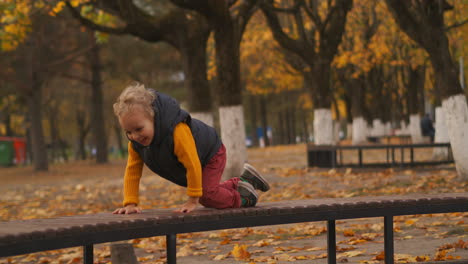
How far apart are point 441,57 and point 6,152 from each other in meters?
→ 41.6

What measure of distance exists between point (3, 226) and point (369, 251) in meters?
3.50

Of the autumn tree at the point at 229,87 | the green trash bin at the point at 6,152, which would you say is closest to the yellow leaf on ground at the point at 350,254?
the autumn tree at the point at 229,87

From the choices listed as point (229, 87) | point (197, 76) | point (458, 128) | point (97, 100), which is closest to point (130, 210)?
point (229, 87)

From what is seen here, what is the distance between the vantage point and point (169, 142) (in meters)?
4.66

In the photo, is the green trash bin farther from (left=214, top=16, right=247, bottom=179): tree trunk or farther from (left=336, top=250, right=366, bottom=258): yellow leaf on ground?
(left=336, top=250, right=366, bottom=258): yellow leaf on ground

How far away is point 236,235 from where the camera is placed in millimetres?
8133

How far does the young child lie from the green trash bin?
46.3 metres

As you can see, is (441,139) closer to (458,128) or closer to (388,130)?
(458,128)

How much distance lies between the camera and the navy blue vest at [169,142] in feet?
15.2

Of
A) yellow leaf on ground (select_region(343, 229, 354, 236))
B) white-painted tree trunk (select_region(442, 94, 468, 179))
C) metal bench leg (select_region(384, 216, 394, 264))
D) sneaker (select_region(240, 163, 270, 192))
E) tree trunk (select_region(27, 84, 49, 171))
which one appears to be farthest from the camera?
tree trunk (select_region(27, 84, 49, 171))

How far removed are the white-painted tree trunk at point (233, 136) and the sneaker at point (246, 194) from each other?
865cm

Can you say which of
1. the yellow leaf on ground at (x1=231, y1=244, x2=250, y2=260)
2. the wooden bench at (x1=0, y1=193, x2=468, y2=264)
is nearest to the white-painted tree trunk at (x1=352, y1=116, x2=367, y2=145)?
the yellow leaf on ground at (x1=231, y1=244, x2=250, y2=260)

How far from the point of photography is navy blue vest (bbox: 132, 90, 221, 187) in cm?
462

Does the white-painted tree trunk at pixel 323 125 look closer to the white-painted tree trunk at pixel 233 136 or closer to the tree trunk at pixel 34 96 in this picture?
the white-painted tree trunk at pixel 233 136
